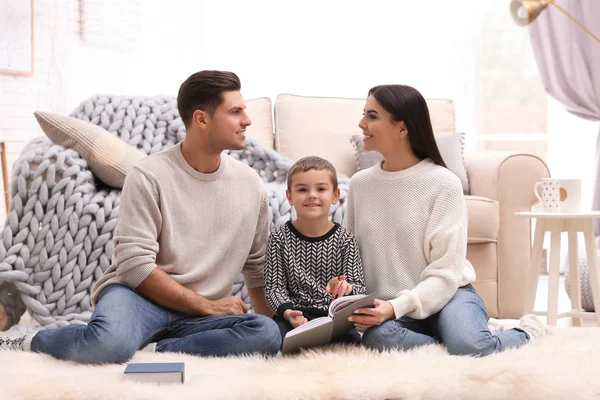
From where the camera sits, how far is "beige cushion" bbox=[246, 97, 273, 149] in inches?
136

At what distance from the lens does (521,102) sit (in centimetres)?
508

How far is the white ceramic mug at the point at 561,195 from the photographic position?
275cm

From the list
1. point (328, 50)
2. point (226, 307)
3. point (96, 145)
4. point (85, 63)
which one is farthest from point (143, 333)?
point (328, 50)

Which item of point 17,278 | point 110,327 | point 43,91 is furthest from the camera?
point 43,91

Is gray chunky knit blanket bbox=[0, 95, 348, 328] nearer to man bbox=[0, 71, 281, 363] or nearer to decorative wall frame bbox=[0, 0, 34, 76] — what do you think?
man bbox=[0, 71, 281, 363]

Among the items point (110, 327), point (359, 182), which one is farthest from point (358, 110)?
point (110, 327)

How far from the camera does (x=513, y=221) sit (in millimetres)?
3004

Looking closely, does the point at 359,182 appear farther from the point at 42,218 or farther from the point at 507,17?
the point at 507,17

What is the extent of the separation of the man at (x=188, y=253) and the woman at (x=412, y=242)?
29 centimetres

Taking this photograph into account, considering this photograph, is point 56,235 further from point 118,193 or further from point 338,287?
point 338,287

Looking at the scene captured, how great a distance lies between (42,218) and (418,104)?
48.4 inches

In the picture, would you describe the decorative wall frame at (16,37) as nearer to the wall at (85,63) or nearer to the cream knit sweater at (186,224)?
the wall at (85,63)

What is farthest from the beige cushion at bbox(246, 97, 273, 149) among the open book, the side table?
the open book

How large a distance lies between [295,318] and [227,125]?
53 cm
